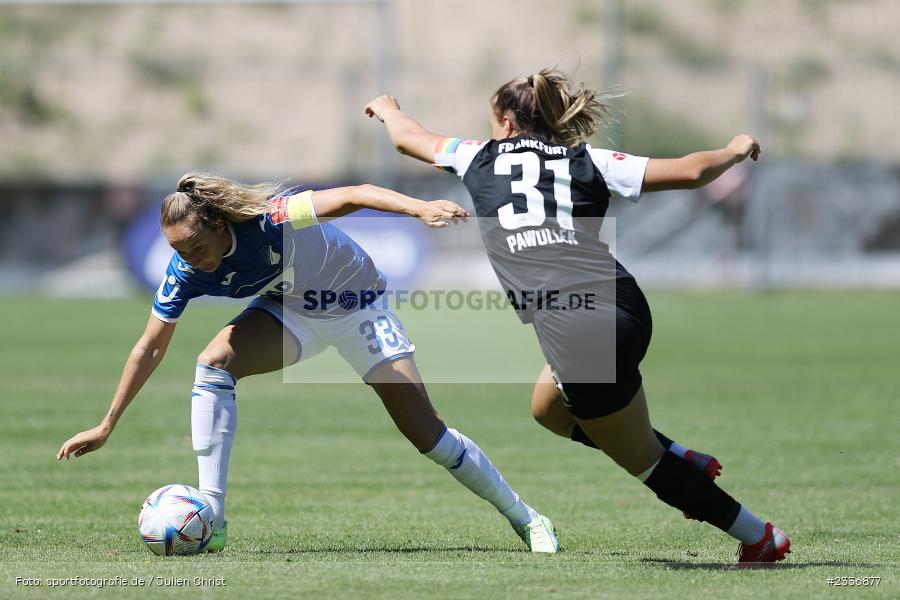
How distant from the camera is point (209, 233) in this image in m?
5.68

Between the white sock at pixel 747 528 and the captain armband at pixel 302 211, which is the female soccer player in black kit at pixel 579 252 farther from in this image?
the captain armband at pixel 302 211

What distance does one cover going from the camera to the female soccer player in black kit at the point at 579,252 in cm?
513

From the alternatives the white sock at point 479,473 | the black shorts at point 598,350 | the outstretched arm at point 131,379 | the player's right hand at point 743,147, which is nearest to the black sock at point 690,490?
the black shorts at point 598,350

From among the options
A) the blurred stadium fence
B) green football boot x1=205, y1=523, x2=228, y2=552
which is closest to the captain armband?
green football boot x1=205, y1=523, x2=228, y2=552

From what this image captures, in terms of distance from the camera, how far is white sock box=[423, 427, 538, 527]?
6121 mm

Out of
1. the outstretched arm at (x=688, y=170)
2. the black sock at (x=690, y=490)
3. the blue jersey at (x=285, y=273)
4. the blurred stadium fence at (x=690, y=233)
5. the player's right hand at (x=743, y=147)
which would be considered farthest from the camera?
the blurred stadium fence at (x=690, y=233)

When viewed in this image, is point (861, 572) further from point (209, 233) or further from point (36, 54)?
point (36, 54)

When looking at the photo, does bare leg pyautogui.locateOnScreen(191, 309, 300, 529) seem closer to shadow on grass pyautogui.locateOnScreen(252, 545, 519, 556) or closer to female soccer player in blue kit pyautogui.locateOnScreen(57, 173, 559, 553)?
female soccer player in blue kit pyautogui.locateOnScreen(57, 173, 559, 553)

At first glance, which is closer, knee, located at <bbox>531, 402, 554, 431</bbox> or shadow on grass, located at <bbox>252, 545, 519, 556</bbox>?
knee, located at <bbox>531, 402, 554, 431</bbox>

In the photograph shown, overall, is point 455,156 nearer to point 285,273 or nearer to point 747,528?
point 285,273

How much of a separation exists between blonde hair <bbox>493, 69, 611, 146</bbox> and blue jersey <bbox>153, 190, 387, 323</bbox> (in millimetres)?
1208

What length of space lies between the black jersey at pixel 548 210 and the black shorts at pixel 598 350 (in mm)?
113

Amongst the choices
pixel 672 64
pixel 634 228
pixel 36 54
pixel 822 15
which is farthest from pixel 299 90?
pixel 822 15

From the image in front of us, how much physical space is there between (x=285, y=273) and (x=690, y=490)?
2221 millimetres
